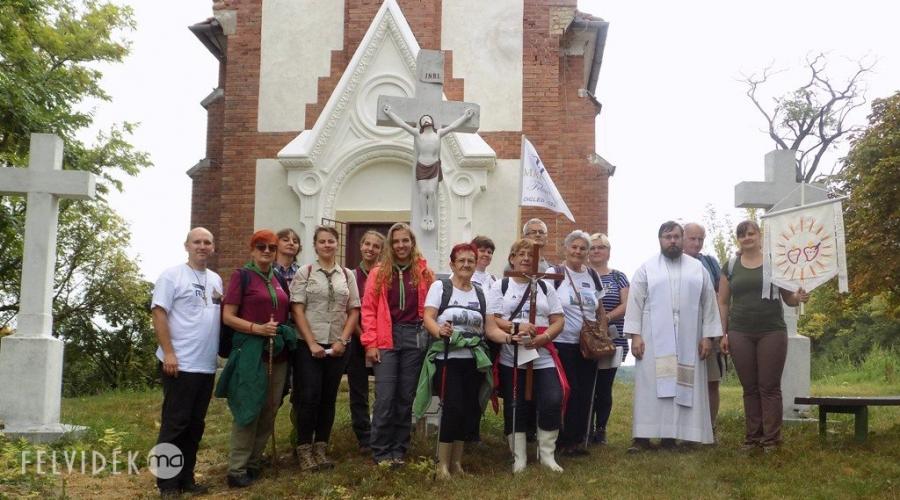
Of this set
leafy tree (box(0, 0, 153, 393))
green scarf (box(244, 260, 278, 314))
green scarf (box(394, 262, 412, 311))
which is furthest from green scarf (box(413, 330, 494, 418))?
leafy tree (box(0, 0, 153, 393))

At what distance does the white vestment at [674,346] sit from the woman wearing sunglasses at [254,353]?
2.84 m

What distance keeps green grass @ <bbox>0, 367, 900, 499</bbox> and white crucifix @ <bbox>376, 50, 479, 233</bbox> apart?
238 cm

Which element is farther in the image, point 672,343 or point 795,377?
point 795,377

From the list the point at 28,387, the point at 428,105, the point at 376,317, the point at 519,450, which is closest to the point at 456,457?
the point at 519,450

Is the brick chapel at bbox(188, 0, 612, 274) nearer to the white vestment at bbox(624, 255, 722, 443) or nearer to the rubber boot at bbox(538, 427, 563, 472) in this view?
the white vestment at bbox(624, 255, 722, 443)

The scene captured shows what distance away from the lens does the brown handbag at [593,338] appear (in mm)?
7145

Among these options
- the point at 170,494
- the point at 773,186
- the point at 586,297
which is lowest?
the point at 170,494

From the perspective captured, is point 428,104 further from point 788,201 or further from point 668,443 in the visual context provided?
point 668,443

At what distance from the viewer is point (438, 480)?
6.41 meters

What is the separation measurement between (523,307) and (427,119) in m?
2.91

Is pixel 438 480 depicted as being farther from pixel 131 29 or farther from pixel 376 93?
pixel 131 29

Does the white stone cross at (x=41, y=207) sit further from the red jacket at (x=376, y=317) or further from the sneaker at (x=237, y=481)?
the red jacket at (x=376, y=317)

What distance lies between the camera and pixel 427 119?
8.95 metres

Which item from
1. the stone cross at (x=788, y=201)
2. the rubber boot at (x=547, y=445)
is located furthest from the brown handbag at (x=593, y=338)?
the stone cross at (x=788, y=201)
